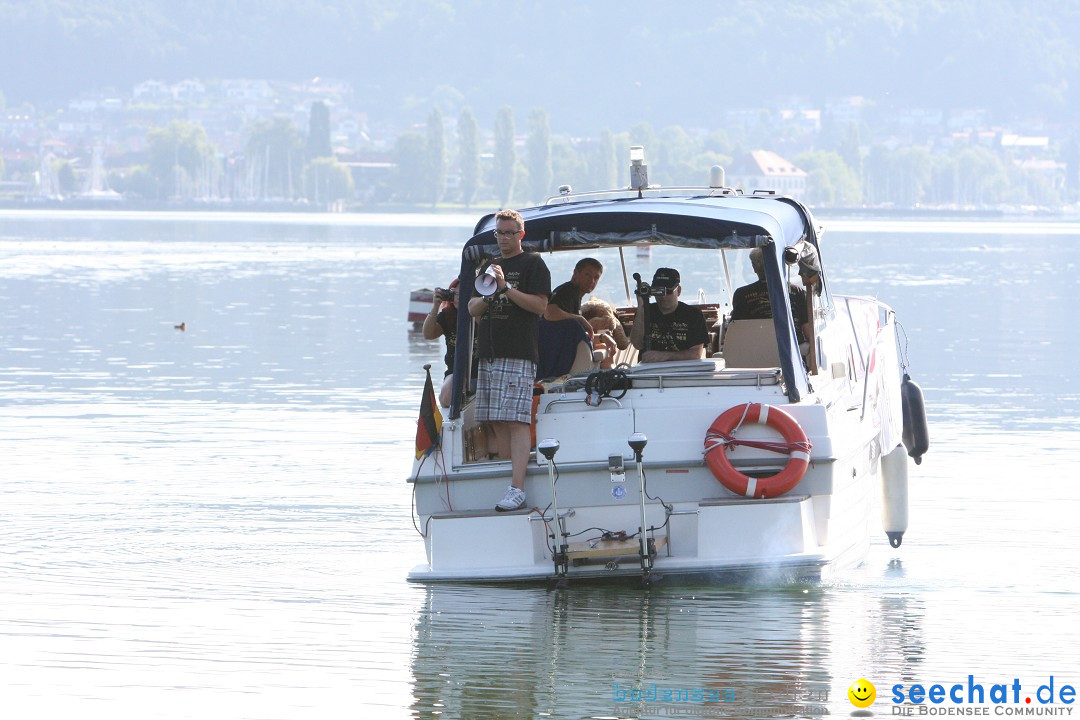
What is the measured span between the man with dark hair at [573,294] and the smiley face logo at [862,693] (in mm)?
3247

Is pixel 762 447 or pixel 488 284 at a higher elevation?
pixel 488 284

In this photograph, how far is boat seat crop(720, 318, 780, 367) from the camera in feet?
35.1

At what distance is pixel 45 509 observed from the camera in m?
13.1

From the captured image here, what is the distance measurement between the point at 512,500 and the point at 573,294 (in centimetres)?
158

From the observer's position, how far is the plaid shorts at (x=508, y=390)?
32.1 feet

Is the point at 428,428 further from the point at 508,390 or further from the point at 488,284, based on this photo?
the point at 488,284

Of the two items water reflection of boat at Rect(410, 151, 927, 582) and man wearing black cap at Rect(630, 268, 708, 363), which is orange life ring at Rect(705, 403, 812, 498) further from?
man wearing black cap at Rect(630, 268, 708, 363)

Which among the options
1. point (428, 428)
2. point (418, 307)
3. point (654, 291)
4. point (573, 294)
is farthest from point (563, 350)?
point (418, 307)

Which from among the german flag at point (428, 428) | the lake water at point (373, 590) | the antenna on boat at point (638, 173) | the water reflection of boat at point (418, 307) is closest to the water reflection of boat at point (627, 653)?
the lake water at point (373, 590)

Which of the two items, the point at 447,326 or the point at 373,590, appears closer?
the point at 373,590

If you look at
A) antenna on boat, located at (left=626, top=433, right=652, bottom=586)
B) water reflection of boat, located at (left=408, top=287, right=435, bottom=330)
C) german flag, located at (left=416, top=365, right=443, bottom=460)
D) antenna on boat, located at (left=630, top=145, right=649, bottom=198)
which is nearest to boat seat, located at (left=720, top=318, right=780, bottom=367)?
antenna on boat, located at (left=630, top=145, right=649, bottom=198)

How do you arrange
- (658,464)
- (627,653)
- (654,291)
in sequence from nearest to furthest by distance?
1. (627,653)
2. (658,464)
3. (654,291)

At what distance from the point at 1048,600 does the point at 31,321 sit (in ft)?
98.8

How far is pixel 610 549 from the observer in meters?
9.50
